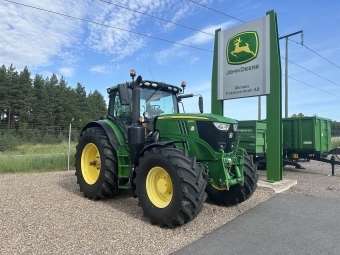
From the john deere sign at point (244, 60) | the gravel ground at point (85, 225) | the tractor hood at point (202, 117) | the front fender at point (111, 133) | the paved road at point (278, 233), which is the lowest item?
the paved road at point (278, 233)

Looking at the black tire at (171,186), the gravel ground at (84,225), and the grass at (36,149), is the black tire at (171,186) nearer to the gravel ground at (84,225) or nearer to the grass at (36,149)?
the gravel ground at (84,225)

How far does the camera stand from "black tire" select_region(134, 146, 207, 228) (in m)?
3.80

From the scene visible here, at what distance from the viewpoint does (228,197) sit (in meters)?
5.21

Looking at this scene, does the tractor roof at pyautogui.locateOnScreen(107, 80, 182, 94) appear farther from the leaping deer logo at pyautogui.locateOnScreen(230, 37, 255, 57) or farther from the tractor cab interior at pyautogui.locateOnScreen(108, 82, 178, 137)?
the leaping deer logo at pyautogui.locateOnScreen(230, 37, 255, 57)

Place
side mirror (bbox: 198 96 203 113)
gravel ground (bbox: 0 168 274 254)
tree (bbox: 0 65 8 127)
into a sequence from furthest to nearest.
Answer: tree (bbox: 0 65 8 127)
side mirror (bbox: 198 96 203 113)
gravel ground (bbox: 0 168 274 254)

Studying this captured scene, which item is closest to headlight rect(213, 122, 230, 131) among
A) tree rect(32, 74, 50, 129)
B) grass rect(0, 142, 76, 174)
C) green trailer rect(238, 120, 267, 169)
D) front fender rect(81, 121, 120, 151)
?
front fender rect(81, 121, 120, 151)

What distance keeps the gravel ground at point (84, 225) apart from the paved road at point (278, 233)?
209 millimetres

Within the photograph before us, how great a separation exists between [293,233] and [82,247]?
9.80 ft

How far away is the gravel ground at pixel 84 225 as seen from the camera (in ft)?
10.9

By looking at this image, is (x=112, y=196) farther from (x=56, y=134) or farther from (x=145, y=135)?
(x=56, y=134)

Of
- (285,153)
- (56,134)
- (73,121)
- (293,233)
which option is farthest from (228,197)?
(73,121)

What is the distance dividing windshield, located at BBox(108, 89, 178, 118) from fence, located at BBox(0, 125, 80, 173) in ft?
16.1

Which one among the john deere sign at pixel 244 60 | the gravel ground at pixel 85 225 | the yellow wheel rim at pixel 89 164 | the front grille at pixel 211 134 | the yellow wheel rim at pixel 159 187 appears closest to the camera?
the gravel ground at pixel 85 225

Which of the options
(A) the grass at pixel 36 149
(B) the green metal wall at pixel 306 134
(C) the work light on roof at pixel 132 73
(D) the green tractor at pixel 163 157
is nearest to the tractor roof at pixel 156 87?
(D) the green tractor at pixel 163 157
